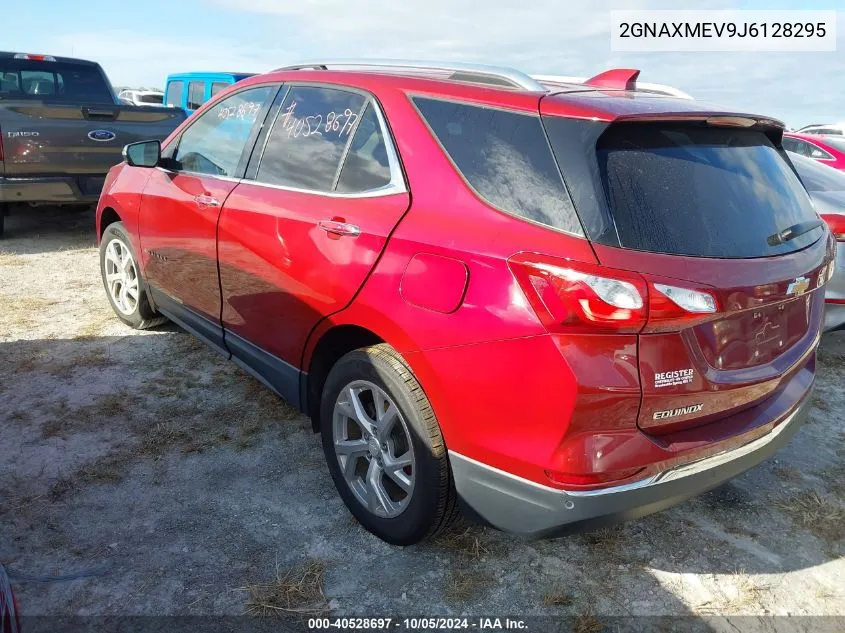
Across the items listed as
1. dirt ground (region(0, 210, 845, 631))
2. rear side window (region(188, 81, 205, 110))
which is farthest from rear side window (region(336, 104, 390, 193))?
rear side window (region(188, 81, 205, 110))

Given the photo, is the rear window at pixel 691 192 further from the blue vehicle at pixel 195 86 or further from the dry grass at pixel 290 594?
the blue vehicle at pixel 195 86

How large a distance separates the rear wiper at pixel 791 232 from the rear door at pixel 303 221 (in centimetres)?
127

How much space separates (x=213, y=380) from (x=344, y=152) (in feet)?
6.34

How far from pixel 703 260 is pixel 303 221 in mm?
1558

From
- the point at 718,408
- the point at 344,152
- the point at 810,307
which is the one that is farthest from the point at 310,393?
the point at 810,307

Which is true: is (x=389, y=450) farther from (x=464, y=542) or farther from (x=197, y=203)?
(x=197, y=203)

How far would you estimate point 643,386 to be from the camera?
196 centimetres

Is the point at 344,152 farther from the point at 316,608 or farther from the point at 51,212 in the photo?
the point at 51,212

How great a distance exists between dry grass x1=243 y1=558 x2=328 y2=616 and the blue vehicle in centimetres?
974

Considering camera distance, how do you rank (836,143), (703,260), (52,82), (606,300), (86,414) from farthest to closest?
(836,143) < (52,82) < (86,414) < (703,260) < (606,300)

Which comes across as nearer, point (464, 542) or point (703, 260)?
point (703, 260)

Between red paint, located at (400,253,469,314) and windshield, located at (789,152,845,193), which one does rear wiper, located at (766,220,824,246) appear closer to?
red paint, located at (400,253,469,314)

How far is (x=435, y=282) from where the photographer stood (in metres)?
2.22

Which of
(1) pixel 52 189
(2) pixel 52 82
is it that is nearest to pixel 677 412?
(1) pixel 52 189
